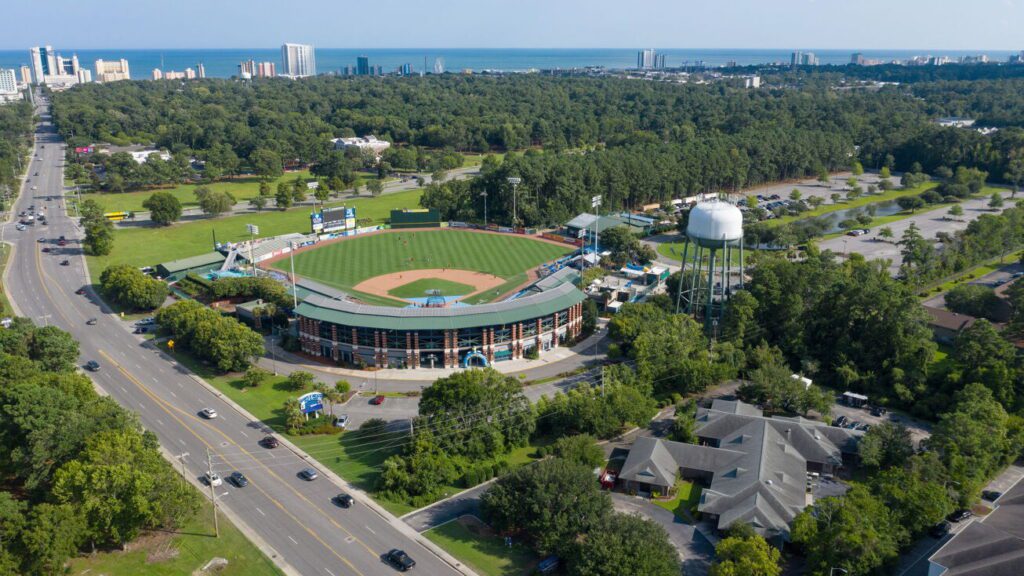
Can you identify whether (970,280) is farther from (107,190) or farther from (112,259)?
(107,190)

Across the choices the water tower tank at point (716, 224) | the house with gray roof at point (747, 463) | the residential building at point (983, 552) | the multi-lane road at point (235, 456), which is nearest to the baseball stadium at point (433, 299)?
the multi-lane road at point (235, 456)

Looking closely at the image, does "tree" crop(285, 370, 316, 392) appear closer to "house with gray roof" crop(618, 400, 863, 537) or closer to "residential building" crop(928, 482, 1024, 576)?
"house with gray roof" crop(618, 400, 863, 537)

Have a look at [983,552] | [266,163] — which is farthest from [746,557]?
[266,163]

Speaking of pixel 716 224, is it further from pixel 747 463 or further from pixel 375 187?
pixel 375 187

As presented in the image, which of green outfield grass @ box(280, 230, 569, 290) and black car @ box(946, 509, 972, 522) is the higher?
green outfield grass @ box(280, 230, 569, 290)

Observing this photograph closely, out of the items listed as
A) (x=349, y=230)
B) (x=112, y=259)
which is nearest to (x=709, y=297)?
(x=349, y=230)

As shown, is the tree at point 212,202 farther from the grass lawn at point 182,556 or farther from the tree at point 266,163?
the grass lawn at point 182,556

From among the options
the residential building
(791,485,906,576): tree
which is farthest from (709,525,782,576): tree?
the residential building
